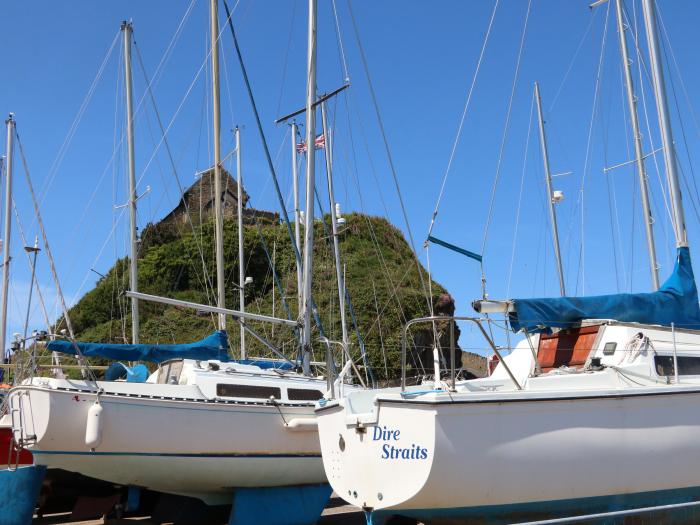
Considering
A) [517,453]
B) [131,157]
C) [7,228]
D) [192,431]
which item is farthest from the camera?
[7,228]

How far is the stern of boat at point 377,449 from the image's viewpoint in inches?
296

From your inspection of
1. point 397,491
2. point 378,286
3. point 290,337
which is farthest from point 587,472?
point 378,286

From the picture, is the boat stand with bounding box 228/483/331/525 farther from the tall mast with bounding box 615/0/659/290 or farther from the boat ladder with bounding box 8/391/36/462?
the tall mast with bounding box 615/0/659/290

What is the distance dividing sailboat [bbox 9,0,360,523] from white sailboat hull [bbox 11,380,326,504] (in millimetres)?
14

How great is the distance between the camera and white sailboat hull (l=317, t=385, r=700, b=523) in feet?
24.7

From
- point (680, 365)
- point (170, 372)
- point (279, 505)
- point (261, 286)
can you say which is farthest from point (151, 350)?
point (261, 286)

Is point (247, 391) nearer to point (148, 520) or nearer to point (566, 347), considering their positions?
point (148, 520)

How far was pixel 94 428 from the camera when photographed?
33.2 feet

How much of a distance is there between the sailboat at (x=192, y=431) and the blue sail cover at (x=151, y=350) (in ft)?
1.00

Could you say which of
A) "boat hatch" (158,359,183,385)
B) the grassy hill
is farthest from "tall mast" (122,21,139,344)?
the grassy hill

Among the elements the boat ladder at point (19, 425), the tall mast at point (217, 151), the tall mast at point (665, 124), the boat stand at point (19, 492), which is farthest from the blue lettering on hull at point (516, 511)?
the tall mast at point (217, 151)

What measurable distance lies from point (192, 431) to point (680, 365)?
22.1 feet

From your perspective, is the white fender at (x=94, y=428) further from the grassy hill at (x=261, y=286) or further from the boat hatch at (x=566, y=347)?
the grassy hill at (x=261, y=286)

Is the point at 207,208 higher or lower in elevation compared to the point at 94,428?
higher
